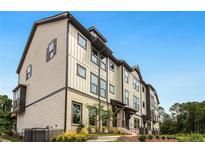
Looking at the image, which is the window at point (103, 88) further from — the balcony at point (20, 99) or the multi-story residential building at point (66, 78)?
the balcony at point (20, 99)

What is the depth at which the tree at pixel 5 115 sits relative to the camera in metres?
27.8

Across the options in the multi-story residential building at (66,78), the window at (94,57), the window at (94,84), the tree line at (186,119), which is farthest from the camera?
the tree line at (186,119)

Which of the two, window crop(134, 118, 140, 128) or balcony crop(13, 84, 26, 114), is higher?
balcony crop(13, 84, 26, 114)

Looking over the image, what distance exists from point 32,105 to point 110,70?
7525 mm

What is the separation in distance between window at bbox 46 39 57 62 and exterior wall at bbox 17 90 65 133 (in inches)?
122

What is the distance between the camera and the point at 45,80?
1955 cm

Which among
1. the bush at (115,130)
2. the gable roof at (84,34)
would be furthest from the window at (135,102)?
the bush at (115,130)

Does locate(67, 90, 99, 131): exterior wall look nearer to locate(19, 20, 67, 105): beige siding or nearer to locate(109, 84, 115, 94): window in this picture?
locate(19, 20, 67, 105): beige siding

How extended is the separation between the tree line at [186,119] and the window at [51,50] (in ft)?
58.0

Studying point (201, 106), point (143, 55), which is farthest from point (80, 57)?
point (201, 106)

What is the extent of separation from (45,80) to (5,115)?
1128 cm

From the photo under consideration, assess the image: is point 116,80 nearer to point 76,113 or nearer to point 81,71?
point 81,71

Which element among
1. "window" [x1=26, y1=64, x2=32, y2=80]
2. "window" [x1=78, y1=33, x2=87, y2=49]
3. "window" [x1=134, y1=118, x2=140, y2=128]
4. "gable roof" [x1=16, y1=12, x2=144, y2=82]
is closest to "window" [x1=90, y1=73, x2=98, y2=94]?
"window" [x1=78, y1=33, x2=87, y2=49]

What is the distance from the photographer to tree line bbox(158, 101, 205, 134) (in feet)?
95.5
